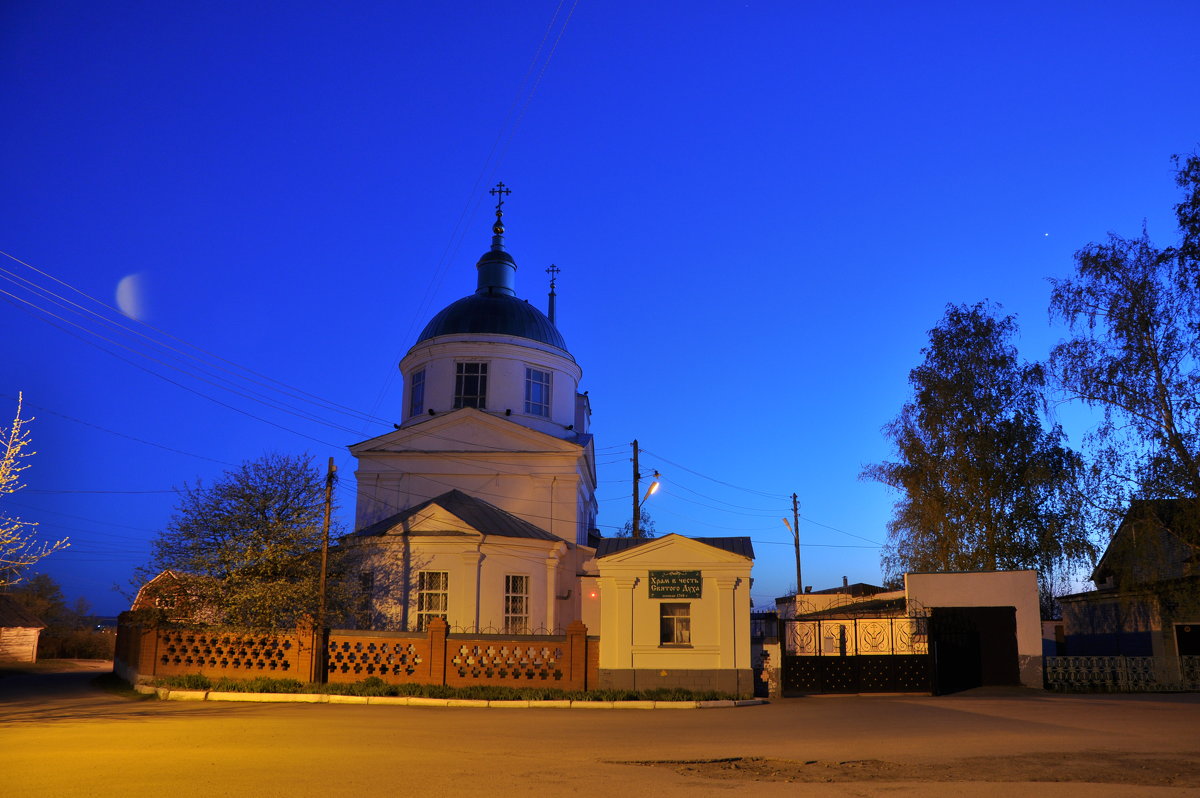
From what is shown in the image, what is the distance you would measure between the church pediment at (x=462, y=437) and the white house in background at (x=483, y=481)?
4 centimetres

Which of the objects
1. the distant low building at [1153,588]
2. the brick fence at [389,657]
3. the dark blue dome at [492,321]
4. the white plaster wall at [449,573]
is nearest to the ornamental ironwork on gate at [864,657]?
the distant low building at [1153,588]

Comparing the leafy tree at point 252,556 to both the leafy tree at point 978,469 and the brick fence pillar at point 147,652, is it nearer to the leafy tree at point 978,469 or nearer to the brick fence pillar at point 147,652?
the brick fence pillar at point 147,652

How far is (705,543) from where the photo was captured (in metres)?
22.9

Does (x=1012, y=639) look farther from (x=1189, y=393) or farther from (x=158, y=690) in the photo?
(x=158, y=690)

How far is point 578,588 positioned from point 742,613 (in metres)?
10.1

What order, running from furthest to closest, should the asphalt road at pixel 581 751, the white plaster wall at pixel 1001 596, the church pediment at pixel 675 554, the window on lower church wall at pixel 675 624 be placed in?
the white plaster wall at pixel 1001 596 < the church pediment at pixel 675 554 < the window on lower church wall at pixel 675 624 < the asphalt road at pixel 581 751

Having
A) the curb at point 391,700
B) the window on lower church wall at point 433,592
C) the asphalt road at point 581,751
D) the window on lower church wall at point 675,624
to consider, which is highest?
the window on lower church wall at point 433,592

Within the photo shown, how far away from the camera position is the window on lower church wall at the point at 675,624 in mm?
22078

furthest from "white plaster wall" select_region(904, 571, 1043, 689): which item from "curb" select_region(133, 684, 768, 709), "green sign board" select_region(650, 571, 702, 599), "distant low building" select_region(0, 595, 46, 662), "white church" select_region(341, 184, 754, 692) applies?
"distant low building" select_region(0, 595, 46, 662)

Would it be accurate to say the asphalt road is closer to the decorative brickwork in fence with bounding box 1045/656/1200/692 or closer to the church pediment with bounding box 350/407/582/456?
the decorative brickwork in fence with bounding box 1045/656/1200/692

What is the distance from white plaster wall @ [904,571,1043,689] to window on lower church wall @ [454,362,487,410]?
1763 centimetres

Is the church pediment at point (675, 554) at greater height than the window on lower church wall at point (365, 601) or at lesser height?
greater

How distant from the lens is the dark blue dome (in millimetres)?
37844

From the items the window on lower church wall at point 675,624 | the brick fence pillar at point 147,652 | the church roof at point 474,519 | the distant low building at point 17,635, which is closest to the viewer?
the brick fence pillar at point 147,652
